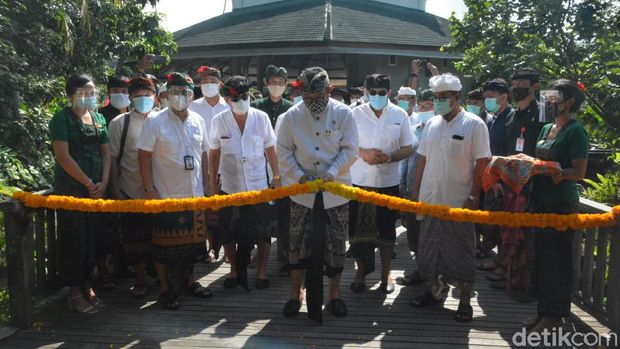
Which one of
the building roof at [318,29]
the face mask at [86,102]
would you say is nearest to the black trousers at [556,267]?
the face mask at [86,102]

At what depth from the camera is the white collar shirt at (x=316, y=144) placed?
170 inches

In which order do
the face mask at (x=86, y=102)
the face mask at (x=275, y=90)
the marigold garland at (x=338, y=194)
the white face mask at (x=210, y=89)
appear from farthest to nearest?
the white face mask at (x=210, y=89) < the face mask at (x=275, y=90) < the face mask at (x=86, y=102) < the marigold garland at (x=338, y=194)

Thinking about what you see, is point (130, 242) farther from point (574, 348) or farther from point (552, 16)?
point (552, 16)

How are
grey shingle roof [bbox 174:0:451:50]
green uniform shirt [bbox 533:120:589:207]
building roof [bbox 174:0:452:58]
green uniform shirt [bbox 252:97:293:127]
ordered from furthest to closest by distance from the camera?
grey shingle roof [bbox 174:0:451:50], building roof [bbox 174:0:452:58], green uniform shirt [bbox 252:97:293:127], green uniform shirt [bbox 533:120:589:207]

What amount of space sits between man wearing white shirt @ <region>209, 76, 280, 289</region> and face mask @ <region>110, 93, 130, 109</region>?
0.87 m

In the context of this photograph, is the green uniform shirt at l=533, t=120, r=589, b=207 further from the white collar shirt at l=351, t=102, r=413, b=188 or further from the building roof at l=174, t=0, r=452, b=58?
the building roof at l=174, t=0, r=452, b=58

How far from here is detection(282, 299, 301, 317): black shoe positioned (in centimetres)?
449

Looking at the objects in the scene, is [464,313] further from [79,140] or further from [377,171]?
[79,140]

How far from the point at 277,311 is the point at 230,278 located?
2.52 ft

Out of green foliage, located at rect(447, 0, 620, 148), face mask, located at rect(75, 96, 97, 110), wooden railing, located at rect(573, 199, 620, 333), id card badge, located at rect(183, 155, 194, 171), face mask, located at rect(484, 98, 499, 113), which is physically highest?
green foliage, located at rect(447, 0, 620, 148)

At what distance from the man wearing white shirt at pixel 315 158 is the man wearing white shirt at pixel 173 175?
823mm

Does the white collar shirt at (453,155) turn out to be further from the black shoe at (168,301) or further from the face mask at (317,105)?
the black shoe at (168,301)

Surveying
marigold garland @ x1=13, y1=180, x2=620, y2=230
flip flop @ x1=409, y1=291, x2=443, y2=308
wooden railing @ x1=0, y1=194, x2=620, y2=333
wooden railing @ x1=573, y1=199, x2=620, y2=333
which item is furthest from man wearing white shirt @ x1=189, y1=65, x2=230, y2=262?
wooden railing @ x1=573, y1=199, x2=620, y2=333

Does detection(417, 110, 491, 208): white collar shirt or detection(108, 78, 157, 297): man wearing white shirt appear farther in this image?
detection(108, 78, 157, 297): man wearing white shirt
